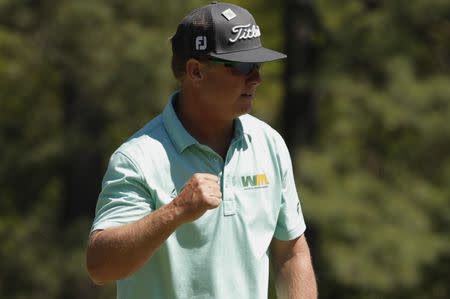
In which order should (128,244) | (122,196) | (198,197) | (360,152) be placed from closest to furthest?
(198,197) < (128,244) < (122,196) < (360,152)

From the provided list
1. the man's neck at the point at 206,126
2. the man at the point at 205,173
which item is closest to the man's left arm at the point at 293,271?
the man at the point at 205,173

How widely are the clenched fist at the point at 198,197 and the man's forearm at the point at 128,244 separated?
0.08 feet

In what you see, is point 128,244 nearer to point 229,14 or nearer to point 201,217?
point 201,217

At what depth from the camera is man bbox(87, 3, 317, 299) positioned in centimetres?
358

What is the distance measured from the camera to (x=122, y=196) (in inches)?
141

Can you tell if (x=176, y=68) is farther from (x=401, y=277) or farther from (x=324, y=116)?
(x=324, y=116)

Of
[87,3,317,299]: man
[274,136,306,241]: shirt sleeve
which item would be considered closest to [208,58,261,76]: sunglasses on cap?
[87,3,317,299]: man

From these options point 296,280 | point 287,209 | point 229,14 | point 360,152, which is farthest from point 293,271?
point 360,152

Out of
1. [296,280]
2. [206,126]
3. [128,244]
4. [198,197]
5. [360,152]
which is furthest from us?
[360,152]

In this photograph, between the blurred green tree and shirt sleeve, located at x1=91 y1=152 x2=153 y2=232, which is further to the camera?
the blurred green tree

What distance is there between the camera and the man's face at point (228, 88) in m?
3.72

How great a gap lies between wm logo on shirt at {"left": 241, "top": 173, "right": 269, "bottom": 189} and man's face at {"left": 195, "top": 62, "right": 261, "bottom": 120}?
0.18 m

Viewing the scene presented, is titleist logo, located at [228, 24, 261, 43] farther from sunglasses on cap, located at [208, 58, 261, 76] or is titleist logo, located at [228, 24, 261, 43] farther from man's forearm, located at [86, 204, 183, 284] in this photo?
man's forearm, located at [86, 204, 183, 284]

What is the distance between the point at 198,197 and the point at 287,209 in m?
0.62
